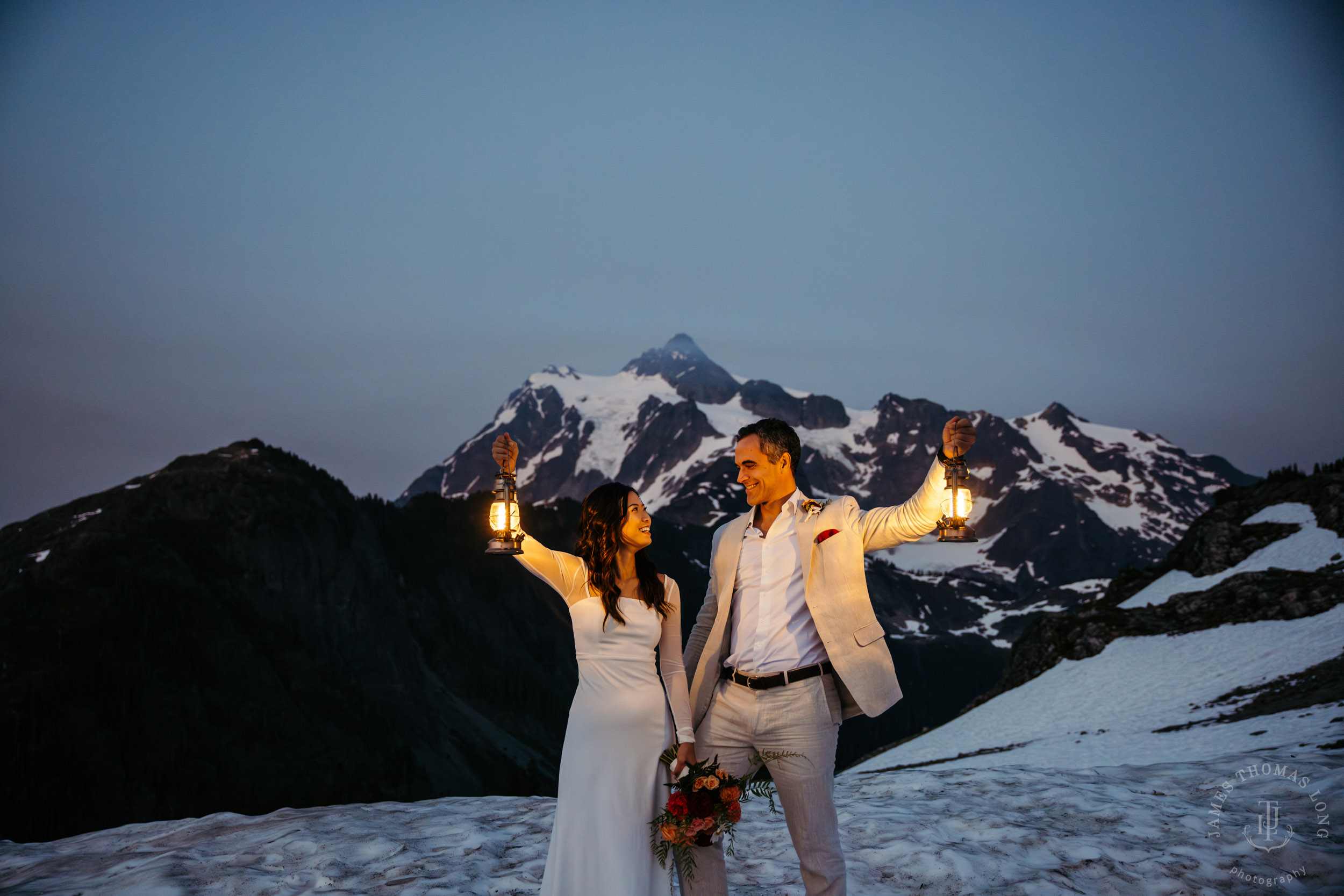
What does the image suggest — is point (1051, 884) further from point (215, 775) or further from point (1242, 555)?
point (215, 775)

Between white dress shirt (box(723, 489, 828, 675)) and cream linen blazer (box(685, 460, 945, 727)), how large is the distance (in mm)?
80

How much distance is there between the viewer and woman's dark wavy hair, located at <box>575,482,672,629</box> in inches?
220

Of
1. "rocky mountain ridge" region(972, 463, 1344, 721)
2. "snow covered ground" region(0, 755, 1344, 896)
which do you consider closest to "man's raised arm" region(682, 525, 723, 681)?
"snow covered ground" region(0, 755, 1344, 896)

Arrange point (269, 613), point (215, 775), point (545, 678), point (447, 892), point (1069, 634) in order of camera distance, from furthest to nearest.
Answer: point (545, 678) < point (269, 613) < point (215, 775) < point (1069, 634) < point (447, 892)

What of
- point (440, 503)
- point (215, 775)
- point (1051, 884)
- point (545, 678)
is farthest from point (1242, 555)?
point (440, 503)

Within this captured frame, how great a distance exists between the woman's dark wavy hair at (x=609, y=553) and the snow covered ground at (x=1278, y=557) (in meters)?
34.3

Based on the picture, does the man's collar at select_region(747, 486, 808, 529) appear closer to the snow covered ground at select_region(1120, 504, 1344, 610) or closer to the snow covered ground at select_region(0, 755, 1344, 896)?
the snow covered ground at select_region(0, 755, 1344, 896)

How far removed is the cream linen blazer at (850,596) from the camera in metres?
5.11

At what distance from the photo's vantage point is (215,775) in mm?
83375

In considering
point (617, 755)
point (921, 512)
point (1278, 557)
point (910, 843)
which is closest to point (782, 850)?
point (910, 843)

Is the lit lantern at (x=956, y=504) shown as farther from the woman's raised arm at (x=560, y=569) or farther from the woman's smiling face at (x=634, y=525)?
the woman's raised arm at (x=560, y=569)

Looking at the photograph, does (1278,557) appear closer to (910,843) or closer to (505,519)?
(910,843)

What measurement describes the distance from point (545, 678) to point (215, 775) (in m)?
60.6

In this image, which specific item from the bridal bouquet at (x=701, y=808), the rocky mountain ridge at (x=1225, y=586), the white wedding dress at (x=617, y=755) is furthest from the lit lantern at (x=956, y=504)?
the rocky mountain ridge at (x=1225, y=586)
